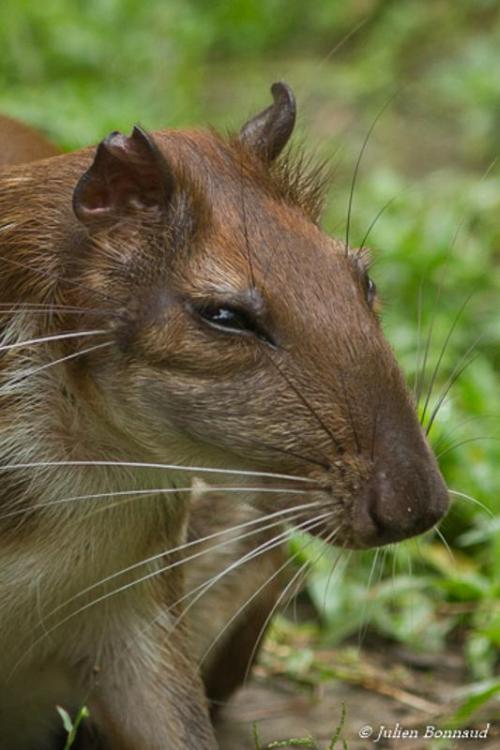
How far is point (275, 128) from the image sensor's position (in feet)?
17.1

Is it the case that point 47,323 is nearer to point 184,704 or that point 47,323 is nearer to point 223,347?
point 223,347

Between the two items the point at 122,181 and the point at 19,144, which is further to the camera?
the point at 19,144

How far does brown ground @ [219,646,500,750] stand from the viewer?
610 centimetres

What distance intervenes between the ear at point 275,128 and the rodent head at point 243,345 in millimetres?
319

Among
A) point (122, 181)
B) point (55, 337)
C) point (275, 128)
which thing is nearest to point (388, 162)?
point (275, 128)

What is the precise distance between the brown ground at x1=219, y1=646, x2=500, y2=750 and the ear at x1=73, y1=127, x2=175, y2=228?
2.10 metres

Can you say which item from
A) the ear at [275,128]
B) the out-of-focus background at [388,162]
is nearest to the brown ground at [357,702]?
the out-of-focus background at [388,162]

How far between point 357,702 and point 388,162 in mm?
6005

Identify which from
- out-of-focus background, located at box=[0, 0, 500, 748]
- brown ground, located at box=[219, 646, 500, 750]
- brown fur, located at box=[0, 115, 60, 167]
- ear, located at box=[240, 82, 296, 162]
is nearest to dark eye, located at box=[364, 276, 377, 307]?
out-of-focus background, located at box=[0, 0, 500, 748]

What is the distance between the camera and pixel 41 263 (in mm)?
4887

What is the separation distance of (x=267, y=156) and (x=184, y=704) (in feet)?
5.47

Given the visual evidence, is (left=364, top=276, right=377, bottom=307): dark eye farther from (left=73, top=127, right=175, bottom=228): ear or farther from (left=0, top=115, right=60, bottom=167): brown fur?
(left=0, top=115, right=60, bottom=167): brown fur

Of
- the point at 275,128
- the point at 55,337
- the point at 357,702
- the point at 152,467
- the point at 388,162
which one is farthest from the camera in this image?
the point at 388,162

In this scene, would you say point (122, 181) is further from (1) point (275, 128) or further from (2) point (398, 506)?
(2) point (398, 506)
